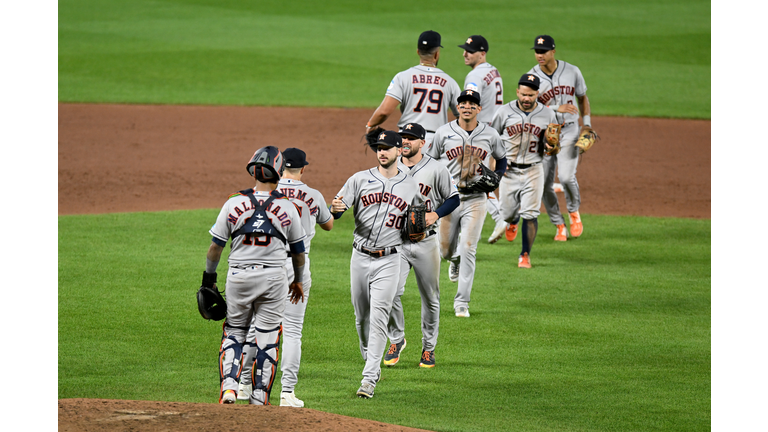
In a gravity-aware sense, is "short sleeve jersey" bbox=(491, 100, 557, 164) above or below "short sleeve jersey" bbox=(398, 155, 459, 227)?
above

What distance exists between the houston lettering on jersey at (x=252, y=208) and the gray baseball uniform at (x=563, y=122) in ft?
19.5

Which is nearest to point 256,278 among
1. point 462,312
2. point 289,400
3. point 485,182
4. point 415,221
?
point 289,400

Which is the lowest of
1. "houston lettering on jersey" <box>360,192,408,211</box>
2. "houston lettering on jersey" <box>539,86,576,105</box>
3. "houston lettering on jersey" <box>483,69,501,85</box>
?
"houston lettering on jersey" <box>360,192,408,211</box>

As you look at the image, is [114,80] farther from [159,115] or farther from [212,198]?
[212,198]

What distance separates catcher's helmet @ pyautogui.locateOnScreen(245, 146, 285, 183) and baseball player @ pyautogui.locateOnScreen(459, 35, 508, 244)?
526 centimetres

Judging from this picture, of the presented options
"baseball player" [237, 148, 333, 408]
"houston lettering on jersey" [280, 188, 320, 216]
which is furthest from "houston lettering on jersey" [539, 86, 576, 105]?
"houston lettering on jersey" [280, 188, 320, 216]

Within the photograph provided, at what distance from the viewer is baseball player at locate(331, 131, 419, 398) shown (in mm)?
6156

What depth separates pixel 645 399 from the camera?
20.2ft

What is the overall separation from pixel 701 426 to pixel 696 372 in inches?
45.6

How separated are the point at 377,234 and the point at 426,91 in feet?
9.49

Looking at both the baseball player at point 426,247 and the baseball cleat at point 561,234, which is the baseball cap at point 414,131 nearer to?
the baseball player at point 426,247

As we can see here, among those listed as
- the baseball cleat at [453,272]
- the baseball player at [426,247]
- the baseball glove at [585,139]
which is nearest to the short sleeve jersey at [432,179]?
the baseball player at [426,247]

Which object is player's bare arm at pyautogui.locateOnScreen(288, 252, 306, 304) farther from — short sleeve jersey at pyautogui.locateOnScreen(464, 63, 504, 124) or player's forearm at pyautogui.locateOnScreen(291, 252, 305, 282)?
short sleeve jersey at pyautogui.locateOnScreen(464, 63, 504, 124)

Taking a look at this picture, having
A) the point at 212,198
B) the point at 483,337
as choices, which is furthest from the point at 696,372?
the point at 212,198
